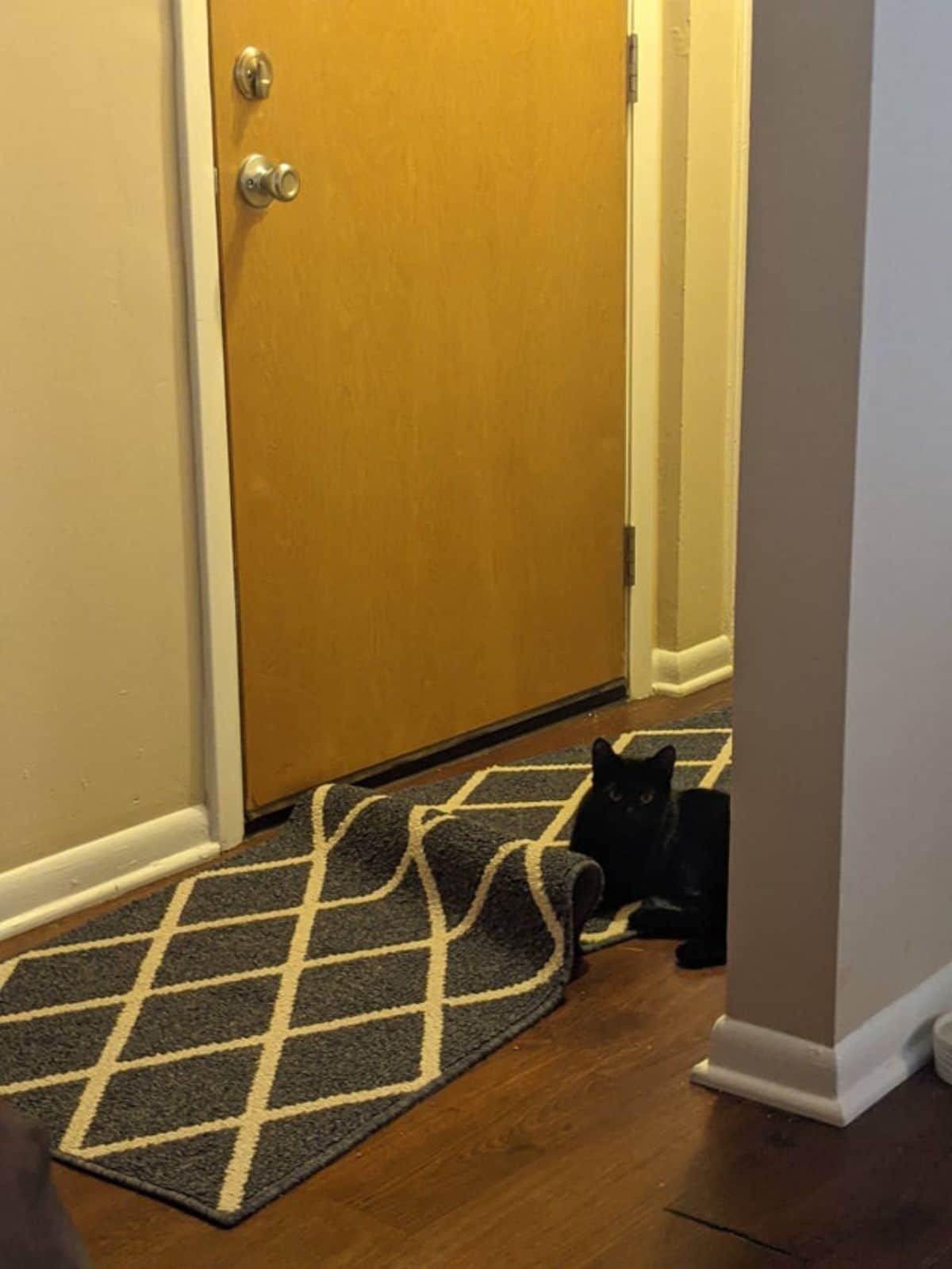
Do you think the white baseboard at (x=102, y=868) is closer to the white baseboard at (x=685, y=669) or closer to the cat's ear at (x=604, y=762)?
the cat's ear at (x=604, y=762)

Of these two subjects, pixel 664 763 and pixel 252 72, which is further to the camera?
pixel 252 72

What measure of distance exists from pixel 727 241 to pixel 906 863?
1.91 m

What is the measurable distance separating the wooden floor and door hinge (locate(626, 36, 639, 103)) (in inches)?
77.5

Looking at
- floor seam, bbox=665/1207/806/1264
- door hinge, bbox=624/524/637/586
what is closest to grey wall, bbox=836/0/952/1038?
floor seam, bbox=665/1207/806/1264

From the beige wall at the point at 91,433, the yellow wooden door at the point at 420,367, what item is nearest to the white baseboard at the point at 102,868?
the beige wall at the point at 91,433

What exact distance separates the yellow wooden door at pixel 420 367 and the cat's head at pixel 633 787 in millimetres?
614

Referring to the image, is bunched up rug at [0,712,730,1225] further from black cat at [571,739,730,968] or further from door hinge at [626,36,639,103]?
door hinge at [626,36,639,103]

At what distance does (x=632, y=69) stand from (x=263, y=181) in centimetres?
101

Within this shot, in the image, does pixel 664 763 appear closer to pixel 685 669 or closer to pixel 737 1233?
pixel 737 1233

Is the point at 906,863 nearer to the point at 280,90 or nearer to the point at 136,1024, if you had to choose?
the point at 136,1024

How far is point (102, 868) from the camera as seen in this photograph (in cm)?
243

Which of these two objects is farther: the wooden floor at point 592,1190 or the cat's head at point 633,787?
the cat's head at point 633,787

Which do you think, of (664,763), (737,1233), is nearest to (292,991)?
(664,763)

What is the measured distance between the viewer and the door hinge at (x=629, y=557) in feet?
11.1
